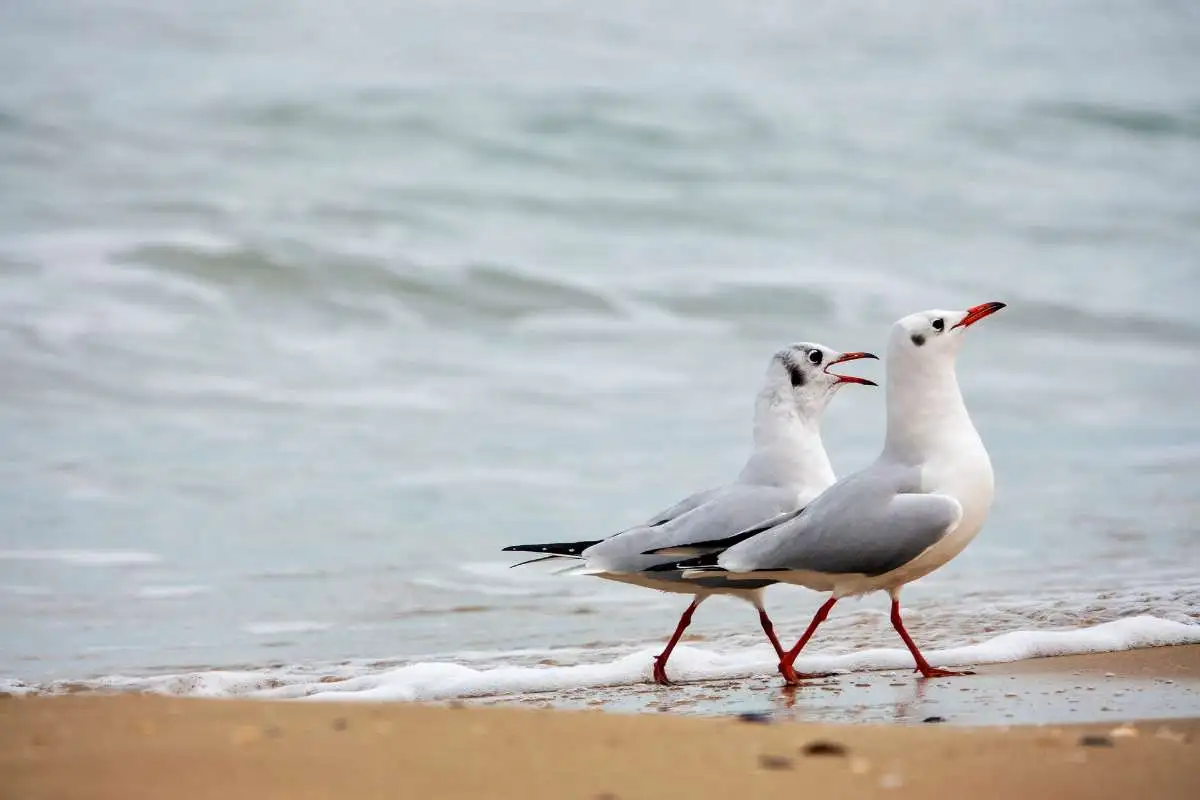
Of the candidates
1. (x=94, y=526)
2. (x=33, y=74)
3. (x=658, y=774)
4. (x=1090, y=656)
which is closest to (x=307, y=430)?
(x=94, y=526)

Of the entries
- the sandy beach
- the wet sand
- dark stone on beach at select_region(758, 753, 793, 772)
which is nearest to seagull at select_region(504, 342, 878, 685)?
the wet sand

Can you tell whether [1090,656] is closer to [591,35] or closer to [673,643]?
[673,643]

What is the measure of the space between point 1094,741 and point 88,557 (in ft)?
17.6

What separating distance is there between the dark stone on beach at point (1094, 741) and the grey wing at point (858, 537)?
1.45 m

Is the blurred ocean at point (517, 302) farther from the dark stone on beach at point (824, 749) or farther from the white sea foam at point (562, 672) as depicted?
the dark stone on beach at point (824, 749)

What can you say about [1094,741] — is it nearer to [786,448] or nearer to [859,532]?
[859,532]

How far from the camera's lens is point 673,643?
5.70 metres

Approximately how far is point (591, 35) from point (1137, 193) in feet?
21.8

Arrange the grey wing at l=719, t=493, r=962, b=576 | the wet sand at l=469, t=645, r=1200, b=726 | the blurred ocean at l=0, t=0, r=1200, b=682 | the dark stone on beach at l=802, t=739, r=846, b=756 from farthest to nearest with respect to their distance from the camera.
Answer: the blurred ocean at l=0, t=0, r=1200, b=682 → the grey wing at l=719, t=493, r=962, b=576 → the wet sand at l=469, t=645, r=1200, b=726 → the dark stone on beach at l=802, t=739, r=846, b=756

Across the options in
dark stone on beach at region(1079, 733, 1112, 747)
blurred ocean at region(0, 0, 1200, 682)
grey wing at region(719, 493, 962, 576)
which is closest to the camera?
dark stone on beach at region(1079, 733, 1112, 747)

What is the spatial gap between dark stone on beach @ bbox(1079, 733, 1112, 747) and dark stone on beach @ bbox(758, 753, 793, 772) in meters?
0.69

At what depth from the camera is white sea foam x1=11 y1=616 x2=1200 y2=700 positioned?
5.56m

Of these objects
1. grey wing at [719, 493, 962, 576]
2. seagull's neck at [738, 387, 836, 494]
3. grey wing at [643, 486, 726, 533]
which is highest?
seagull's neck at [738, 387, 836, 494]

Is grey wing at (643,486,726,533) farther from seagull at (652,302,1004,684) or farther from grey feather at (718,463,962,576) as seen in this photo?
grey feather at (718,463,962,576)
